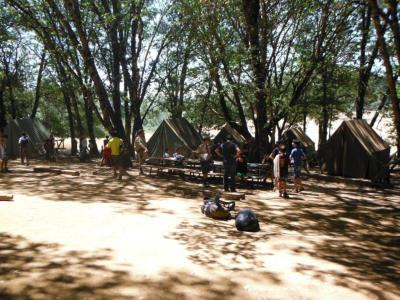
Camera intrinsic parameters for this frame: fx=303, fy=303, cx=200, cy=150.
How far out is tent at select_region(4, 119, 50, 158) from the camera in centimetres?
2297

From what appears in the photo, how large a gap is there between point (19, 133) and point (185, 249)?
2261 centimetres

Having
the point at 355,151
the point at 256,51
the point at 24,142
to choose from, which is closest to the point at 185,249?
the point at 256,51

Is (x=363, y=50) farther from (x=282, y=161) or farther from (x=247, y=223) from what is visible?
(x=247, y=223)

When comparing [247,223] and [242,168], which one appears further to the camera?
[242,168]

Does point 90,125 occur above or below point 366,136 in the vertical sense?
above

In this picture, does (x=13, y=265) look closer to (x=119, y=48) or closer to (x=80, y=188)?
(x=80, y=188)

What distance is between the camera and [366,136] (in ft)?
49.8

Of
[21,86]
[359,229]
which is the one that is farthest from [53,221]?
[21,86]

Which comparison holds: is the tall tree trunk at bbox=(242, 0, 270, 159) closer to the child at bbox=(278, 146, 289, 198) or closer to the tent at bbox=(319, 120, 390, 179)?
the child at bbox=(278, 146, 289, 198)

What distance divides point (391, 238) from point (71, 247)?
20.5 feet

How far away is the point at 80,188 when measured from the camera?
1023 cm

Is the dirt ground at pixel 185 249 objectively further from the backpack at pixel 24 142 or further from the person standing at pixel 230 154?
the backpack at pixel 24 142

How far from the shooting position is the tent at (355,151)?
14516 mm

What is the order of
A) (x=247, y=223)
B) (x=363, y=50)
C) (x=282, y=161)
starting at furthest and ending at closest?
(x=363, y=50), (x=282, y=161), (x=247, y=223)
